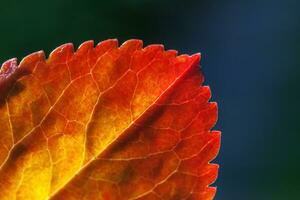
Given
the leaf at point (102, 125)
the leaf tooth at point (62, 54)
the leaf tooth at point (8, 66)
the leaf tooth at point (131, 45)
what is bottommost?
the leaf at point (102, 125)

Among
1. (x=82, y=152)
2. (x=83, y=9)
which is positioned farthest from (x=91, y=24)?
(x=82, y=152)

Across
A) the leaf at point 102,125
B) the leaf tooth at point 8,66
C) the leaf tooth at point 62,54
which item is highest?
the leaf tooth at point 62,54

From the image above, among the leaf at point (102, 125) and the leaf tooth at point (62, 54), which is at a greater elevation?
the leaf tooth at point (62, 54)

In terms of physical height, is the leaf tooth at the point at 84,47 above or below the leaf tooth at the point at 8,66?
above

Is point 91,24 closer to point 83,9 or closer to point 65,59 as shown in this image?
point 83,9

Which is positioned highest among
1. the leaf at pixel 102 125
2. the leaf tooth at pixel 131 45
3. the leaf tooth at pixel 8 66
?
the leaf tooth at pixel 131 45

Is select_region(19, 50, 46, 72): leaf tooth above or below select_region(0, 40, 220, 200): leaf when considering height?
above

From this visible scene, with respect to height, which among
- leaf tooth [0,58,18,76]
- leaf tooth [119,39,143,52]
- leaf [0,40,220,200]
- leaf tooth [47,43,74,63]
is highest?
leaf tooth [119,39,143,52]

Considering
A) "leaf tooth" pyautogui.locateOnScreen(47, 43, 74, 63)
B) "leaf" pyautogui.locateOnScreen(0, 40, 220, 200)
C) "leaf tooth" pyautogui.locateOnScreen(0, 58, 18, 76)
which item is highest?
"leaf tooth" pyautogui.locateOnScreen(47, 43, 74, 63)
